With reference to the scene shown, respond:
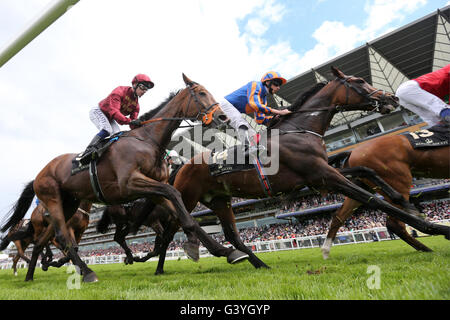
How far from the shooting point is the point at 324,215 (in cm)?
2884

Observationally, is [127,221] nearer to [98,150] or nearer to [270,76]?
[98,150]

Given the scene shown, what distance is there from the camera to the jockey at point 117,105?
→ 429 cm

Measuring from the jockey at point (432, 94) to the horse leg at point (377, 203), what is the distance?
2.16 m

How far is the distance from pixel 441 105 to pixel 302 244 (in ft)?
37.1

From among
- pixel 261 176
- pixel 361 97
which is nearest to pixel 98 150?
pixel 261 176

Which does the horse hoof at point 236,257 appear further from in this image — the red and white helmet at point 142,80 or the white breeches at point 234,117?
the red and white helmet at point 142,80

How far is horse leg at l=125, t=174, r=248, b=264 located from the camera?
282 cm

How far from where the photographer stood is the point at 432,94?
14.8 feet

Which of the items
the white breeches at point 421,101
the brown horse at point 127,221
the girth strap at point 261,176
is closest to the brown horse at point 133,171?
the girth strap at point 261,176
